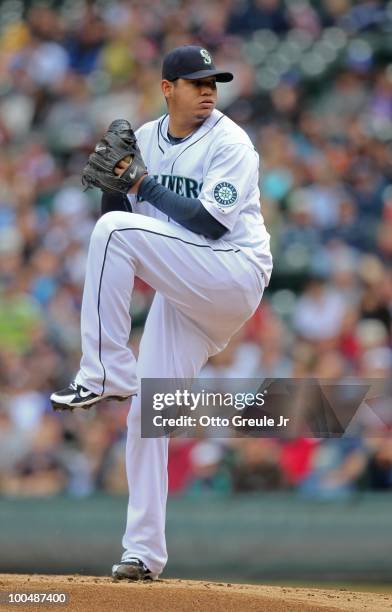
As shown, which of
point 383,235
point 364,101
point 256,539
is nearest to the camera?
point 256,539

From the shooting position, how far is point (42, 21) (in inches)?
434

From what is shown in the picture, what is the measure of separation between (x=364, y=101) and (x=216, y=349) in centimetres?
537

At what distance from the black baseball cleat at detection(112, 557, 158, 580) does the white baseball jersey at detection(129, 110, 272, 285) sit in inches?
49.5

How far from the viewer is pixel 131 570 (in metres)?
4.64

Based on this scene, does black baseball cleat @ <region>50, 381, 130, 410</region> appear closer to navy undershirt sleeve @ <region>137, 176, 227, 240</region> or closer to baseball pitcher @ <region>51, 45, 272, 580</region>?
baseball pitcher @ <region>51, 45, 272, 580</region>

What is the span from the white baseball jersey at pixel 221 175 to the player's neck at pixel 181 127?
4 cm

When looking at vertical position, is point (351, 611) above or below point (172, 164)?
below

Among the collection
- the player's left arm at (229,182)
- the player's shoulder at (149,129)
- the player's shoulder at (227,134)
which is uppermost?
the player's shoulder at (149,129)

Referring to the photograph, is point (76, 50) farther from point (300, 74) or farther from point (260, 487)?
point (260, 487)

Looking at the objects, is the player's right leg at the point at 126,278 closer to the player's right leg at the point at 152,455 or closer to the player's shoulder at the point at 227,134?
the player's right leg at the point at 152,455

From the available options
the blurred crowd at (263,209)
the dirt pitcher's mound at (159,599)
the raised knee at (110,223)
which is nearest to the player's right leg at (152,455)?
the dirt pitcher's mound at (159,599)

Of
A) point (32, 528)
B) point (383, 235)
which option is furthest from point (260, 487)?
point (383, 235)

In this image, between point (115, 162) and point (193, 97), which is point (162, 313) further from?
point (193, 97)

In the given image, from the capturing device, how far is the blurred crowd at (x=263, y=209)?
7.63 meters
